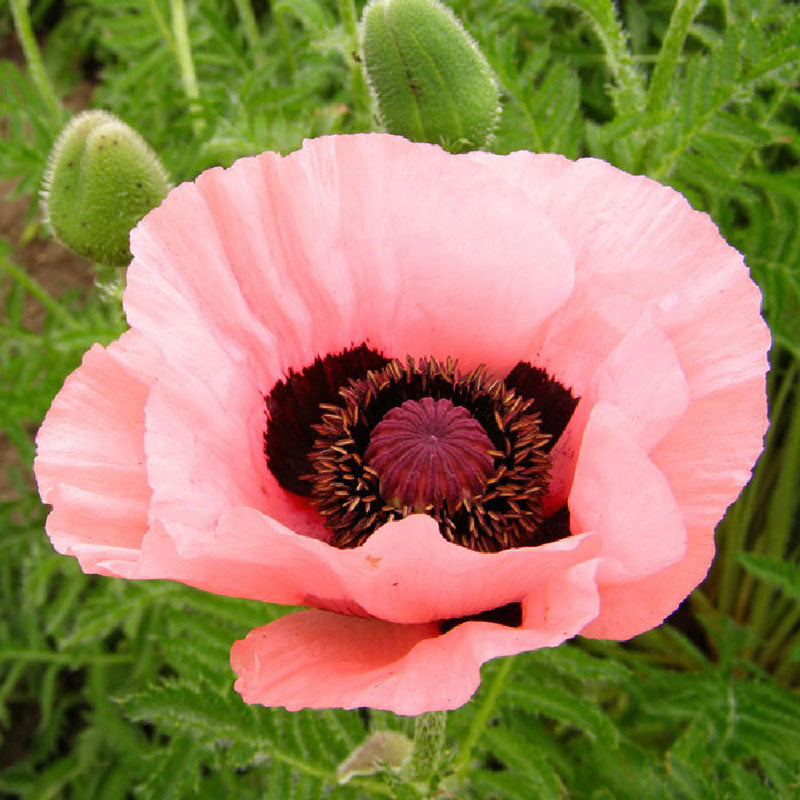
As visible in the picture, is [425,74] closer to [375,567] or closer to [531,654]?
[375,567]

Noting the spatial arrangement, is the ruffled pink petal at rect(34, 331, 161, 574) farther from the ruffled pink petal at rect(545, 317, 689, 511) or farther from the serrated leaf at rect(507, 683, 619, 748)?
the serrated leaf at rect(507, 683, 619, 748)

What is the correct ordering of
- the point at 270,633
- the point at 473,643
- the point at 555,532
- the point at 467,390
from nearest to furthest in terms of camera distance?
the point at 473,643
the point at 270,633
the point at 555,532
the point at 467,390

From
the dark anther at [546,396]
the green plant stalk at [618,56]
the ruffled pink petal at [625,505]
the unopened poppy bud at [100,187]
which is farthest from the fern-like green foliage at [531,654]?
→ the ruffled pink petal at [625,505]

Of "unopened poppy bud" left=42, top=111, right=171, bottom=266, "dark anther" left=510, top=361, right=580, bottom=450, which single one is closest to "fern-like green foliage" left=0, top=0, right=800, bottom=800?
"unopened poppy bud" left=42, top=111, right=171, bottom=266

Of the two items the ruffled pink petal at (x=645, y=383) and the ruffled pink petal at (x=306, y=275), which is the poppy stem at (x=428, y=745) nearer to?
the ruffled pink petal at (x=306, y=275)

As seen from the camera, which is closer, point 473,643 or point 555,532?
point 473,643

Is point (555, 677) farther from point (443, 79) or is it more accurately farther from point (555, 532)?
point (443, 79)

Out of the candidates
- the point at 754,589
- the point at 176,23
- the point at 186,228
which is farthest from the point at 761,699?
the point at 176,23

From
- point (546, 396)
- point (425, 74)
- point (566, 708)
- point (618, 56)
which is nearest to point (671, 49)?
point (618, 56)
